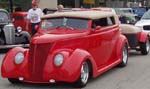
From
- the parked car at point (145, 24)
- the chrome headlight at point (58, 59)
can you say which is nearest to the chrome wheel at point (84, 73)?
the chrome headlight at point (58, 59)

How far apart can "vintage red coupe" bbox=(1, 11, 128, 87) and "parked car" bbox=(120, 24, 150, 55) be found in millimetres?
3418

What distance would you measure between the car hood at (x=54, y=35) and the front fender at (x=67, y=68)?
387mm

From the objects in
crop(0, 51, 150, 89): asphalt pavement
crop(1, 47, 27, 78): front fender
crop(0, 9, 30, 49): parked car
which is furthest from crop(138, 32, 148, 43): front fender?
crop(1, 47, 27, 78): front fender

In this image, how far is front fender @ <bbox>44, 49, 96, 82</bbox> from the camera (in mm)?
8352

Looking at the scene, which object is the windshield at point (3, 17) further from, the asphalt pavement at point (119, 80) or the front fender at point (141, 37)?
the asphalt pavement at point (119, 80)

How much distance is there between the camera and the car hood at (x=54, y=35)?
8734 mm

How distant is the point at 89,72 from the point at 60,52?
0.94 meters

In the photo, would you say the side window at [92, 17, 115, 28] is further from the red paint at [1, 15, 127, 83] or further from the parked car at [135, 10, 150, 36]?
the parked car at [135, 10, 150, 36]

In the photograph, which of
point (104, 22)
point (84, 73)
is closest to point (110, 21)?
point (104, 22)

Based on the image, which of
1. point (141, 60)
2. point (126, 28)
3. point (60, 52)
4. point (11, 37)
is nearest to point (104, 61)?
point (60, 52)

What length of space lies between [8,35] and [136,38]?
4628 mm

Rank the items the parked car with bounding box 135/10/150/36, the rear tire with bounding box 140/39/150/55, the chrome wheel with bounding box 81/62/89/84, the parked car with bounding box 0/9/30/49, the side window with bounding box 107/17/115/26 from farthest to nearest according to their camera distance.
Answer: the parked car with bounding box 135/10/150/36 → the parked car with bounding box 0/9/30/49 → the rear tire with bounding box 140/39/150/55 → the side window with bounding box 107/17/115/26 → the chrome wheel with bounding box 81/62/89/84

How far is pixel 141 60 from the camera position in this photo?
13133mm

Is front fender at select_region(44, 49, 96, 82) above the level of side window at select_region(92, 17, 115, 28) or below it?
below
